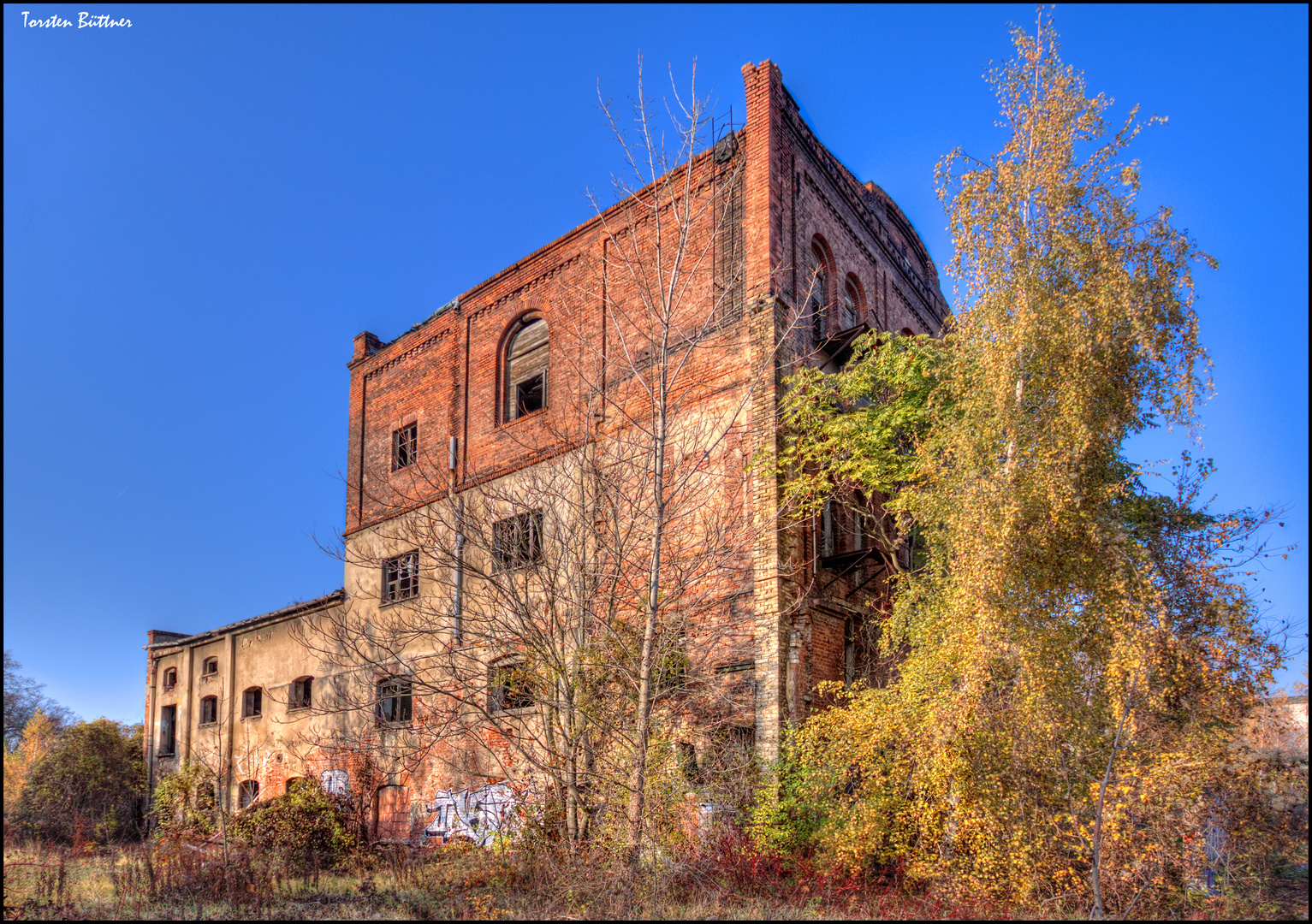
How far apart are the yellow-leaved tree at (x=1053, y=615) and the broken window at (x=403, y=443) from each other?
1227 cm

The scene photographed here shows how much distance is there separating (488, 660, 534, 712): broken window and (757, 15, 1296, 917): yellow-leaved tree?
3.74m

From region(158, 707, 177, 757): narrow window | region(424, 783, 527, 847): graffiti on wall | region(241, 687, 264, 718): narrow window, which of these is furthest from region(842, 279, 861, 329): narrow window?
region(158, 707, 177, 757): narrow window

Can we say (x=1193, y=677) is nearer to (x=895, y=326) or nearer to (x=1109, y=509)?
(x=1109, y=509)

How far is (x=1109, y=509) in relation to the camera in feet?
34.9

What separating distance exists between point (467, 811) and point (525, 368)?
881 cm

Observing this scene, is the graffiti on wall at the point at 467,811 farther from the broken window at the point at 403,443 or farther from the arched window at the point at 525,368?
the broken window at the point at 403,443

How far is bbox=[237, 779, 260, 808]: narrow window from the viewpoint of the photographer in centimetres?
2127

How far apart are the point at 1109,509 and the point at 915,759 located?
152 inches

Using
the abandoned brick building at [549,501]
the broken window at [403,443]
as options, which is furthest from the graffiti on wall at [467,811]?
the broken window at [403,443]

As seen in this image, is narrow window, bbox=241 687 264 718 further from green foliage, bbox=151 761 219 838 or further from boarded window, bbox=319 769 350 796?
boarded window, bbox=319 769 350 796

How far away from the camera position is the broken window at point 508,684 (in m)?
11.9

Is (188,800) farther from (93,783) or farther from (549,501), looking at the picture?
(549,501)

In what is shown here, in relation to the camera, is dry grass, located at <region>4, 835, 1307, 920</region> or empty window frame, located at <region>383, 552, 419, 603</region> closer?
dry grass, located at <region>4, 835, 1307, 920</region>

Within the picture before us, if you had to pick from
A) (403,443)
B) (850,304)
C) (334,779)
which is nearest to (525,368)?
(403,443)
